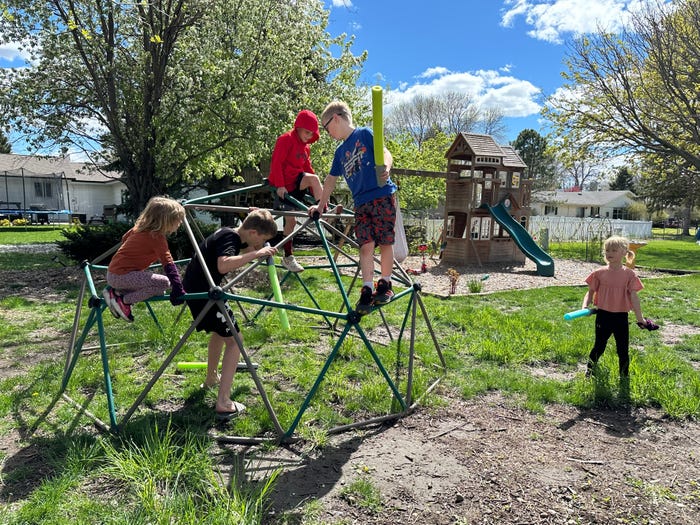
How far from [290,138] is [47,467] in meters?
3.69

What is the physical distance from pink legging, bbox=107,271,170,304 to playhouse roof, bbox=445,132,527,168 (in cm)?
1178

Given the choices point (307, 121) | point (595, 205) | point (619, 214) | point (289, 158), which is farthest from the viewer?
point (619, 214)

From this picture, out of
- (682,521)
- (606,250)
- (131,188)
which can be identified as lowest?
(682,521)

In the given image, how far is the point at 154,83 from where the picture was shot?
10.2 metres

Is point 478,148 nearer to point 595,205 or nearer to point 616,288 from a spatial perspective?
point 616,288

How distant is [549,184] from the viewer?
5259cm

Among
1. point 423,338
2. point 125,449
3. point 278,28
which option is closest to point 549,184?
point 278,28

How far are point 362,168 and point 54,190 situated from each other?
39942mm

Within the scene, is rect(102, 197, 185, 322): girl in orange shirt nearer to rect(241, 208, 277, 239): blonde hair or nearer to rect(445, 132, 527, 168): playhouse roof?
rect(241, 208, 277, 239): blonde hair

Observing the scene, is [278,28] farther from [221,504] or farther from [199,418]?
[221,504]

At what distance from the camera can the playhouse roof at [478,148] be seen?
13.8m

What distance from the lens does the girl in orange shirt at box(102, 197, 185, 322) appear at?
10.7ft

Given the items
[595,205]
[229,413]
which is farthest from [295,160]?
[595,205]

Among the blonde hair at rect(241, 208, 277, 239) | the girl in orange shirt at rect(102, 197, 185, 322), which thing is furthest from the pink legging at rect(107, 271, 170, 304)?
the blonde hair at rect(241, 208, 277, 239)
